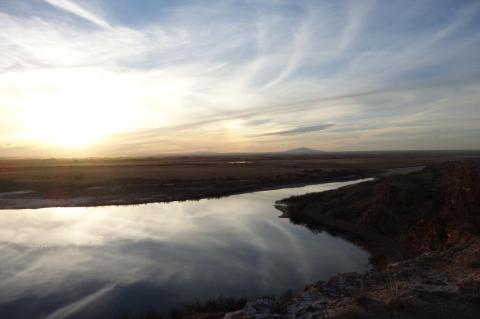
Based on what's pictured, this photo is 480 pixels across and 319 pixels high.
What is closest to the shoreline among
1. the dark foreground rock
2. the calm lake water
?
the calm lake water

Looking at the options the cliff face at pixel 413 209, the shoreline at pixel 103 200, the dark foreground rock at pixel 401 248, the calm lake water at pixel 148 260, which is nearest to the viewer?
the dark foreground rock at pixel 401 248

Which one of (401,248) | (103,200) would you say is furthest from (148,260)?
(103,200)

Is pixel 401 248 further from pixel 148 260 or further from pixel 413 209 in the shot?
pixel 148 260

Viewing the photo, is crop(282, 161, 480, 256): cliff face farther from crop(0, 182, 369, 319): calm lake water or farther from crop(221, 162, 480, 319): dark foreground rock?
crop(0, 182, 369, 319): calm lake water

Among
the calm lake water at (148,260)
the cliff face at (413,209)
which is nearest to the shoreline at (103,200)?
the calm lake water at (148,260)

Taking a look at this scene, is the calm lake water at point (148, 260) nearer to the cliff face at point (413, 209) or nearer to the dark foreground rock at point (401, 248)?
the dark foreground rock at point (401, 248)

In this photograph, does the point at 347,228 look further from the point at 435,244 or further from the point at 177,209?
the point at 177,209


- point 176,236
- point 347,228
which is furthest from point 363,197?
point 176,236
